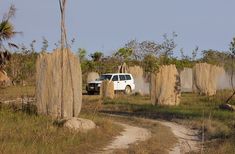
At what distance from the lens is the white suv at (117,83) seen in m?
40.4

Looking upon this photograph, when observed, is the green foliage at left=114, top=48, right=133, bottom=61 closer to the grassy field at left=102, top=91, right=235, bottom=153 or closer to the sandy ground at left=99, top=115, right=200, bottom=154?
the grassy field at left=102, top=91, right=235, bottom=153

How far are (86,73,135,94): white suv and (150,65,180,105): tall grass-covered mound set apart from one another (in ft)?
39.9

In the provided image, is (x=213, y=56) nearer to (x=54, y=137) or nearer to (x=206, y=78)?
(x=206, y=78)

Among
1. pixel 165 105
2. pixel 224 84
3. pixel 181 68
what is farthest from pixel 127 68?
pixel 165 105

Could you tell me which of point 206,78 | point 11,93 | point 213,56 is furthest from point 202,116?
point 213,56

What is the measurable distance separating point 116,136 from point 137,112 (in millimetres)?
8206

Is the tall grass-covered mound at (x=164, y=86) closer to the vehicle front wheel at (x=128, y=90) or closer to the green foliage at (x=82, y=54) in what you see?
the vehicle front wheel at (x=128, y=90)

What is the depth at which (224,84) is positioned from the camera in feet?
172

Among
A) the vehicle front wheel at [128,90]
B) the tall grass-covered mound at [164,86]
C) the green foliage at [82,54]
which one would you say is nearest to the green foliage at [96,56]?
the green foliage at [82,54]

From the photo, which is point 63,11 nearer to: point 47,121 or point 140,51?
point 47,121

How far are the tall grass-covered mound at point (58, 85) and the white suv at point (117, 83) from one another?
20.1 metres

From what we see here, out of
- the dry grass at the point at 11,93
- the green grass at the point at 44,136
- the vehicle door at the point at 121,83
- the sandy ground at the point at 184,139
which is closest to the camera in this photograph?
the green grass at the point at 44,136

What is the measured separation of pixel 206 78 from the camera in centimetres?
3953

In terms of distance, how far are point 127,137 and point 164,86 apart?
1069cm
